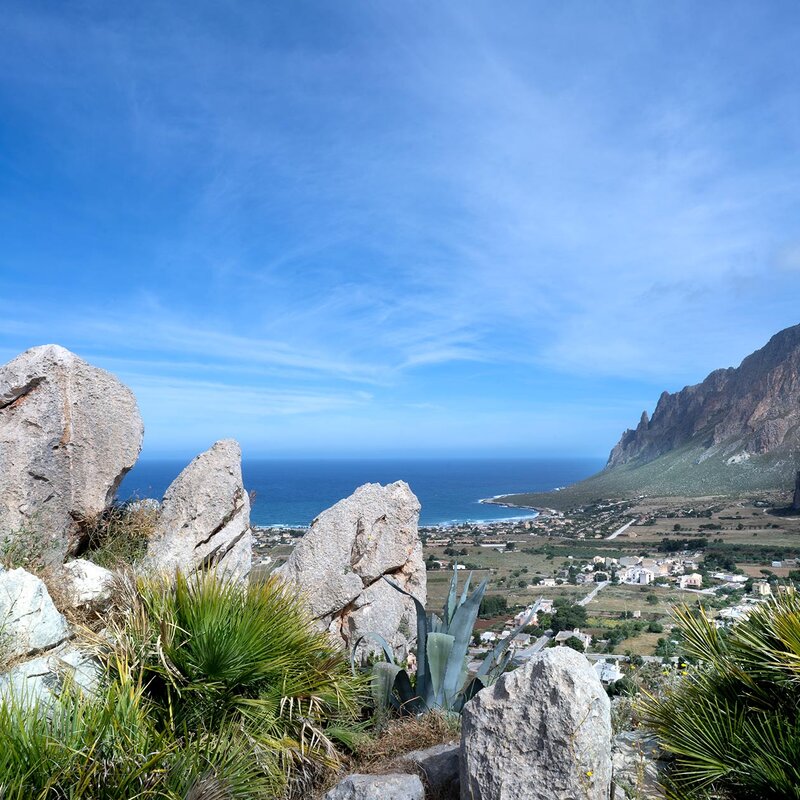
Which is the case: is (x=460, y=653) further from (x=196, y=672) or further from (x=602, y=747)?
(x=196, y=672)

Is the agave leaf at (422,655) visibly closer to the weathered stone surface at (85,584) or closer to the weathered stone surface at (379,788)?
the weathered stone surface at (379,788)

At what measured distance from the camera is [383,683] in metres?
6.35

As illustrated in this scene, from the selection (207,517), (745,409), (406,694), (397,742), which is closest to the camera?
(397,742)

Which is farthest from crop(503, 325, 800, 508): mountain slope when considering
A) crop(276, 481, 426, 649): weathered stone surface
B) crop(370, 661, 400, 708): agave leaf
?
crop(370, 661, 400, 708): agave leaf

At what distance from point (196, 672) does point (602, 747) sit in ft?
10.7

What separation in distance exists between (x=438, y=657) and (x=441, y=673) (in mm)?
189

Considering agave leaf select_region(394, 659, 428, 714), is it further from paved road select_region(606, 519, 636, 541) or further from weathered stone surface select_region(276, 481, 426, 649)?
paved road select_region(606, 519, 636, 541)

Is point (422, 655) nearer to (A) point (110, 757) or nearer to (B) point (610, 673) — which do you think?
(B) point (610, 673)

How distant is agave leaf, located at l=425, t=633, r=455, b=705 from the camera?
6.17m

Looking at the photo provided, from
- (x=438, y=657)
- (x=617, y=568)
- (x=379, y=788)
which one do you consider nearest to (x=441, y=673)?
(x=438, y=657)

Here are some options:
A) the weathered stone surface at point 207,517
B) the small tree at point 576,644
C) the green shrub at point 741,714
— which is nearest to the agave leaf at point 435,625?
the green shrub at point 741,714

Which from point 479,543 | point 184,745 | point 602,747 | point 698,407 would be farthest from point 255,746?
point 698,407

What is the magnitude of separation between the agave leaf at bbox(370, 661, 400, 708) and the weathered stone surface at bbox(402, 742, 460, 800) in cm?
100

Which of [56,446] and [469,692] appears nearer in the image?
[469,692]
